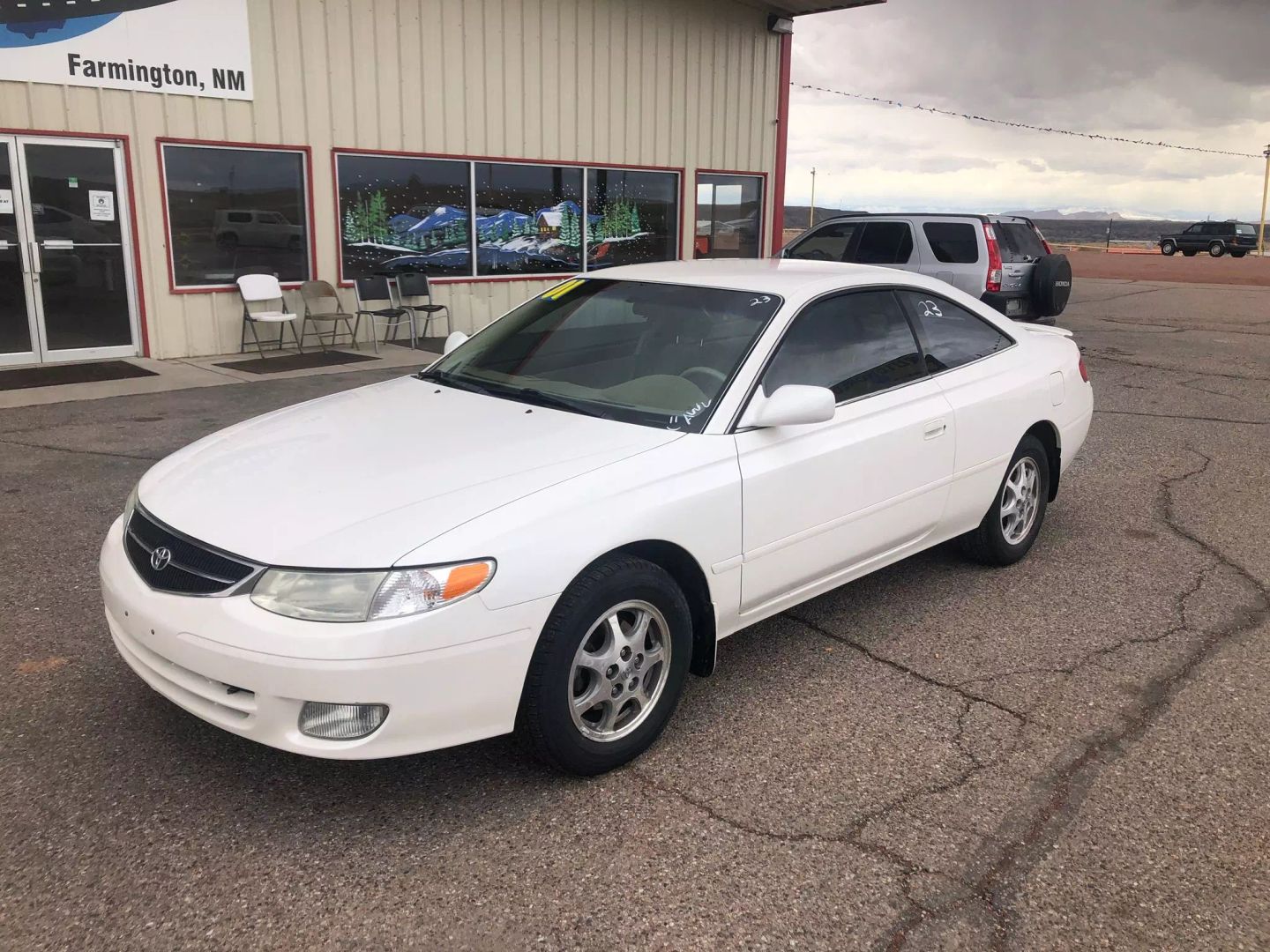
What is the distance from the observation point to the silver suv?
40.4ft

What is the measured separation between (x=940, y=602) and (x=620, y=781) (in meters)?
2.09

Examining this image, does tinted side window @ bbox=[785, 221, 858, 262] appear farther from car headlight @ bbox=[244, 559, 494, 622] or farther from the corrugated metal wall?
car headlight @ bbox=[244, 559, 494, 622]

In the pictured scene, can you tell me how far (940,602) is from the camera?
4641mm

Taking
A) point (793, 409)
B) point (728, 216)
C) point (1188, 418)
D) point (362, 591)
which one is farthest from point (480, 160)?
point (362, 591)

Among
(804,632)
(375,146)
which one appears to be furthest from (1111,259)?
(804,632)

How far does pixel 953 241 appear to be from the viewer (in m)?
12.7

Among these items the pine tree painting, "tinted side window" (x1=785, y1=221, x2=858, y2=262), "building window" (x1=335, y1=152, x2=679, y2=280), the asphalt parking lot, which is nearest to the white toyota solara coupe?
the asphalt parking lot

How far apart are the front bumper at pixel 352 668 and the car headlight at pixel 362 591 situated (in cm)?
3

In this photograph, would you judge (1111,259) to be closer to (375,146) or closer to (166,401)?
(375,146)

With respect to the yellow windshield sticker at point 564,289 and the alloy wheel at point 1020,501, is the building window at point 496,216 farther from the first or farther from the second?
the alloy wheel at point 1020,501

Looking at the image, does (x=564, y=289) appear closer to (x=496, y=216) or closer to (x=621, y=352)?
(x=621, y=352)

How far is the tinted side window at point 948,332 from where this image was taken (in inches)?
178

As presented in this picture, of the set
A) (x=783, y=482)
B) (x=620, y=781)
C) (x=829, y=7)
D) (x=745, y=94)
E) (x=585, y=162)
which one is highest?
(x=829, y=7)

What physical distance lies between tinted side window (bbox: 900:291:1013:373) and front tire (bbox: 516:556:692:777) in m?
1.94
